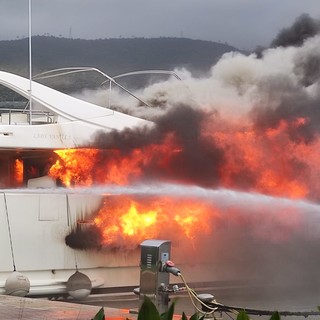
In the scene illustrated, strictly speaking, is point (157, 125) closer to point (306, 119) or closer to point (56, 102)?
point (56, 102)

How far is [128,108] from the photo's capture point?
50.0ft

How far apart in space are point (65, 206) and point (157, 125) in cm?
262

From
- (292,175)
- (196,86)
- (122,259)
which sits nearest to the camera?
(122,259)

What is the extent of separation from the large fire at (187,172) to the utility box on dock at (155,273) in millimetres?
4553

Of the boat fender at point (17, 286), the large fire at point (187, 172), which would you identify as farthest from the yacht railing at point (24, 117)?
the boat fender at point (17, 286)

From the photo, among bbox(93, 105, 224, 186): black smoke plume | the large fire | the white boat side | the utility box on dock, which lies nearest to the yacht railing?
the white boat side

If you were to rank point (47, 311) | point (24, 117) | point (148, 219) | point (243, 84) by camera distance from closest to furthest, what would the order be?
point (47, 311)
point (148, 219)
point (24, 117)
point (243, 84)

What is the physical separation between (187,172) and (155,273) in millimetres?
5330

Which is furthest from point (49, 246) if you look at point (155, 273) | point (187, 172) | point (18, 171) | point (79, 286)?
point (155, 273)

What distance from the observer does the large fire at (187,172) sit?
42.4 feet

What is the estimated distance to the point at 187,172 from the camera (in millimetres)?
13273

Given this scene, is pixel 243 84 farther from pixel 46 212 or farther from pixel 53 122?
pixel 46 212

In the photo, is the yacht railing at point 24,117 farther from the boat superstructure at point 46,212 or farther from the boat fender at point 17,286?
the boat fender at point 17,286

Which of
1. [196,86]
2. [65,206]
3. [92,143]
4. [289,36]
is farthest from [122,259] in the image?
[289,36]
